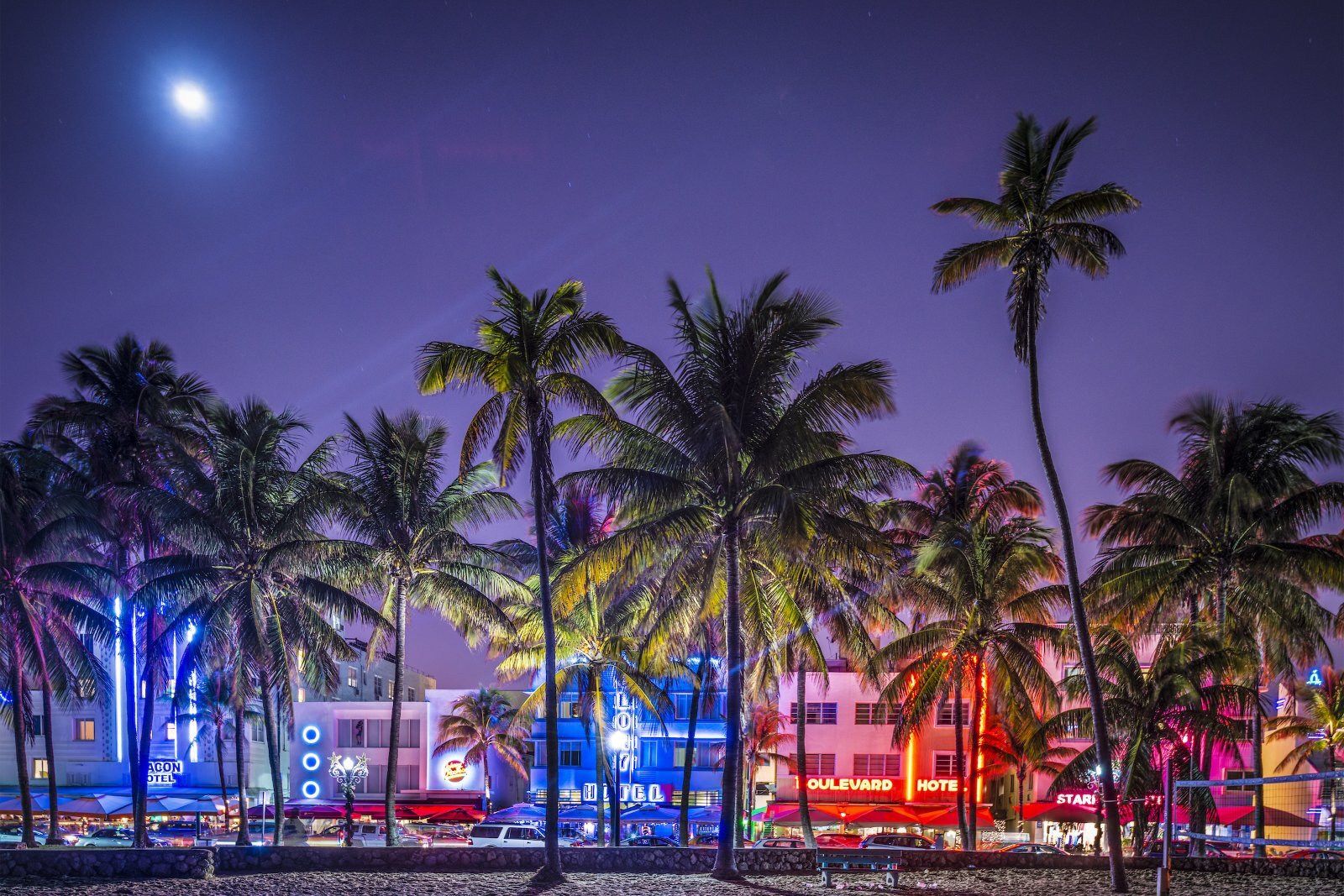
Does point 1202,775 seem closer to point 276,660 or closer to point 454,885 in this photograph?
point 454,885

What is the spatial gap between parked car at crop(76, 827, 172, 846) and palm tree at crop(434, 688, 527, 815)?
16336 mm

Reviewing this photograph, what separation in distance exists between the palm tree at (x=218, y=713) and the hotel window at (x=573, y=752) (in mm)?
16453

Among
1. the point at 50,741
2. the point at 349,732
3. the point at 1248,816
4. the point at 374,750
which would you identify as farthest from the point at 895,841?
the point at 349,732

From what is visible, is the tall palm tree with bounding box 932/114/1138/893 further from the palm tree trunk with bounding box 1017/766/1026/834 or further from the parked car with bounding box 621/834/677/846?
the palm tree trunk with bounding box 1017/766/1026/834

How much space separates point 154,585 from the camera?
93.3 feet

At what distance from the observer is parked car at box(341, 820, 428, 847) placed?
1267 inches

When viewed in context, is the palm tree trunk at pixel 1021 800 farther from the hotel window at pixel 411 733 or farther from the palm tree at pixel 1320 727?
the hotel window at pixel 411 733

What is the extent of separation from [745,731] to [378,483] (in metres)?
15.4

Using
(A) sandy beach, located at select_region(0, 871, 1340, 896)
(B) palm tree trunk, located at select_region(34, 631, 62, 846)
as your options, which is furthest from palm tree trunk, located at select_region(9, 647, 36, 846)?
(A) sandy beach, located at select_region(0, 871, 1340, 896)

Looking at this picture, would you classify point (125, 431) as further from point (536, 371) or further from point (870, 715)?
point (870, 715)

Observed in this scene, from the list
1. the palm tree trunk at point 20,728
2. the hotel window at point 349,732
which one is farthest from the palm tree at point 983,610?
the hotel window at point 349,732

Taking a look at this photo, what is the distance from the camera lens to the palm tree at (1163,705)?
25.5 meters

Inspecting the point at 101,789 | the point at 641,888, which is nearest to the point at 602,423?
the point at 641,888

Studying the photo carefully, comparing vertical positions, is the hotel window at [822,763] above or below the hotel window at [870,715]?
below
